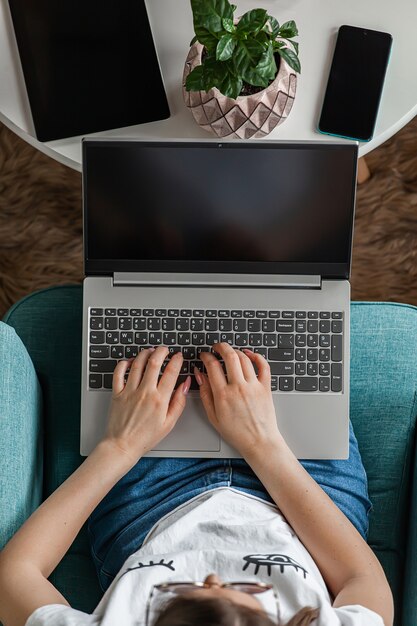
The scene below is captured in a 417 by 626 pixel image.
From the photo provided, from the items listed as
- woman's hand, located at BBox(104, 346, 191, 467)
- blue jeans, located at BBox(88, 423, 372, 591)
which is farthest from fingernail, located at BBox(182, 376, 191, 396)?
blue jeans, located at BBox(88, 423, 372, 591)

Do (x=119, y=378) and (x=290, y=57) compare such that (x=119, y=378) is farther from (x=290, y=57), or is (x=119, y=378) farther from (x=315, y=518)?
(x=290, y=57)

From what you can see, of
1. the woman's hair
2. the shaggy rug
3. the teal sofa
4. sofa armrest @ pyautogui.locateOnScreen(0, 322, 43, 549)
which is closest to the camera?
the woman's hair

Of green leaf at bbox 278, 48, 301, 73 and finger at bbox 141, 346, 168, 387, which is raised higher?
green leaf at bbox 278, 48, 301, 73

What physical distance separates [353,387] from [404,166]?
1.94 feet

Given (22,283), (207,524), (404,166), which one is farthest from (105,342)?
(404,166)

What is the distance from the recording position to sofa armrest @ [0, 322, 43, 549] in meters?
0.99

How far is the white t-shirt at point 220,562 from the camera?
83cm

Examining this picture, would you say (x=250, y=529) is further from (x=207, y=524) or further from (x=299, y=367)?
(x=299, y=367)

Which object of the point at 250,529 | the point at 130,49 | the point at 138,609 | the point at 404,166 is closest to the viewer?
the point at 138,609

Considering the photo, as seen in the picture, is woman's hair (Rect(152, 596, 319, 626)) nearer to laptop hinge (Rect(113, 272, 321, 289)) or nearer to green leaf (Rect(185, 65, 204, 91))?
laptop hinge (Rect(113, 272, 321, 289))

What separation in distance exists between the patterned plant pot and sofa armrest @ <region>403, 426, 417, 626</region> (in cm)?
51

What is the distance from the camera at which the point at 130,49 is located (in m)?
1.04

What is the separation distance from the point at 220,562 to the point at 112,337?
339mm

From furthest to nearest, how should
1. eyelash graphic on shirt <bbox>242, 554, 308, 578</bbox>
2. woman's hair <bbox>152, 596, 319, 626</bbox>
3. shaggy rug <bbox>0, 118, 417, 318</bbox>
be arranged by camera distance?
shaggy rug <bbox>0, 118, 417, 318</bbox> → eyelash graphic on shirt <bbox>242, 554, 308, 578</bbox> → woman's hair <bbox>152, 596, 319, 626</bbox>
